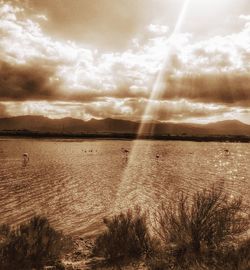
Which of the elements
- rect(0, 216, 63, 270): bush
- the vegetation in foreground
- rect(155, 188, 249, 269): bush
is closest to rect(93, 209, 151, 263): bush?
the vegetation in foreground

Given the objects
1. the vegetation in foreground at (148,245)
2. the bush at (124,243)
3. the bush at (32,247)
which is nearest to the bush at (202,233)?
the vegetation in foreground at (148,245)

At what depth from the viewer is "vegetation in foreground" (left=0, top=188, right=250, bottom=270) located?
714 cm

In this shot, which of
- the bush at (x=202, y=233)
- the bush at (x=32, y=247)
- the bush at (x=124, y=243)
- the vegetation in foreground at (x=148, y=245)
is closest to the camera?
the bush at (x=32, y=247)

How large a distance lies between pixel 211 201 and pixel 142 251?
2288 mm

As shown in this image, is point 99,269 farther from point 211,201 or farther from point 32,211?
point 32,211

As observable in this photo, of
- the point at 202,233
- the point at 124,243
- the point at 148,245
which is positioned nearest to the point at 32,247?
the point at 124,243

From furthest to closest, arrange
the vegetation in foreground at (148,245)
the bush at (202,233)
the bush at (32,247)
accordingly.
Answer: the bush at (202,233) → the vegetation in foreground at (148,245) → the bush at (32,247)

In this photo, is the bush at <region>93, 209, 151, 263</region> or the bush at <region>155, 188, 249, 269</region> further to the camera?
the bush at <region>93, 209, 151, 263</region>

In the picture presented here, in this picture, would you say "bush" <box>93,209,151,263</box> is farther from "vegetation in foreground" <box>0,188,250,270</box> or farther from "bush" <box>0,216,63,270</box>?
"bush" <box>0,216,63,270</box>

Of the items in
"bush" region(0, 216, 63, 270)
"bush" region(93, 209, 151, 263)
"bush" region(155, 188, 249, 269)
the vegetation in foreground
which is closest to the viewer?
"bush" region(0, 216, 63, 270)

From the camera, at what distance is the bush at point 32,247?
7.02 meters

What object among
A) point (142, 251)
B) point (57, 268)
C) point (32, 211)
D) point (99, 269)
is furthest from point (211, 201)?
point (32, 211)

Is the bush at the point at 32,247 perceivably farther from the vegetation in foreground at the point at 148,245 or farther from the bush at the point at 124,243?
the bush at the point at 124,243

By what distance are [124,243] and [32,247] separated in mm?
2375
